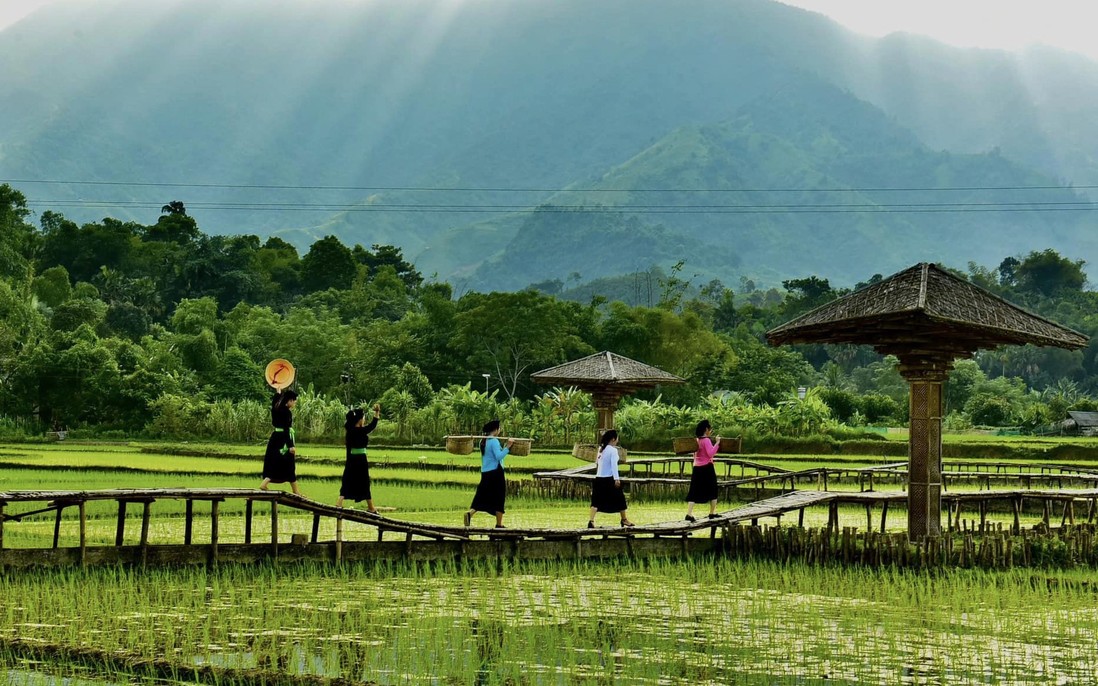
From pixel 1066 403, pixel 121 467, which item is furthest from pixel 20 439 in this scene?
pixel 1066 403

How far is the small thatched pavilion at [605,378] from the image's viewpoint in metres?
25.8

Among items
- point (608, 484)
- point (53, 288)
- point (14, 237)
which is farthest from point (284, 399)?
point (14, 237)

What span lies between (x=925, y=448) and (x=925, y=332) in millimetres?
1417

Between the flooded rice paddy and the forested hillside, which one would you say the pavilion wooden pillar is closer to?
the flooded rice paddy

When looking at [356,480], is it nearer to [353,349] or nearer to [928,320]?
[928,320]

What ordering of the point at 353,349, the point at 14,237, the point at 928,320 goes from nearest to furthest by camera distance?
the point at 928,320, the point at 353,349, the point at 14,237

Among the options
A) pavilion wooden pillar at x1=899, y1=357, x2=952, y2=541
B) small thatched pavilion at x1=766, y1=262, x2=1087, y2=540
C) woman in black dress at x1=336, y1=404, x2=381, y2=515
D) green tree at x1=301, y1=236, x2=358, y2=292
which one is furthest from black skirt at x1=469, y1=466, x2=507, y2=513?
green tree at x1=301, y1=236, x2=358, y2=292

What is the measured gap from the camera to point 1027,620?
10.5m

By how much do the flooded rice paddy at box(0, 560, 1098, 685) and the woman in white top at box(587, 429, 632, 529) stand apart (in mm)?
1744

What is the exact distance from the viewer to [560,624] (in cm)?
989

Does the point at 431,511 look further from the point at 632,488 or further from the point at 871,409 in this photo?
the point at 871,409

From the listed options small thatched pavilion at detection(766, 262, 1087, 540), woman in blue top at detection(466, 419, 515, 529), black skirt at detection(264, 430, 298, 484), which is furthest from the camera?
black skirt at detection(264, 430, 298, 484)

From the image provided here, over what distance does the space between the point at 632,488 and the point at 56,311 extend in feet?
136

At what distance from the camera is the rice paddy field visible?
8.18 meters
